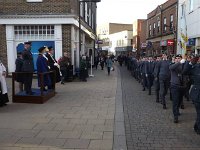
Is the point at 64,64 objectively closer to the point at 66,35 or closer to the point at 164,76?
the point at 66,35

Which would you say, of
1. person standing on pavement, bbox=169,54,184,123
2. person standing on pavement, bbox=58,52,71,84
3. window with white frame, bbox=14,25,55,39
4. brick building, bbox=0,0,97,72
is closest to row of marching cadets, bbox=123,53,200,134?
person standing on pavement, bbox=169,54,184,123

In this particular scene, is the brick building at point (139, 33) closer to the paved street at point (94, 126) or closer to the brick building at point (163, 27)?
the brick building at point (163, 27)

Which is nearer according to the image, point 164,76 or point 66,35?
point 164,76

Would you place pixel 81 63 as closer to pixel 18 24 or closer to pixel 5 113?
pixel 18 24

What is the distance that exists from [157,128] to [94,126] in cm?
144

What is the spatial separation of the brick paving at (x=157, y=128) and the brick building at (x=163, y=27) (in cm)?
1776

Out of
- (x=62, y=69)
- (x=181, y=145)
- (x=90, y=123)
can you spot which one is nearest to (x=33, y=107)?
(x=90, y=123)

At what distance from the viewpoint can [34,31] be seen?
18000 mm

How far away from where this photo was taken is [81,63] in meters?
17.8

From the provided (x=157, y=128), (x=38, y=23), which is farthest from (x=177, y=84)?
(x=38, y=23)

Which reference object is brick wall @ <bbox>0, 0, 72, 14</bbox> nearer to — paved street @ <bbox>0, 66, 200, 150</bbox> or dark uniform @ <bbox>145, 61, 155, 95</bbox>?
dark uniform @ <bbox>145, 61, 155, 95</bbox>

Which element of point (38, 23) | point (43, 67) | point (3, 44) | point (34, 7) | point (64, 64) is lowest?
point (64, 64)

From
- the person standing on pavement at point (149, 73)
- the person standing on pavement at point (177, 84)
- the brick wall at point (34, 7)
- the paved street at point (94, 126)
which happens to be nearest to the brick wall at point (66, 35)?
the brick wall at point (34, 7)

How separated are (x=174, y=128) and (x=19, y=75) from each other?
18.5 feet
